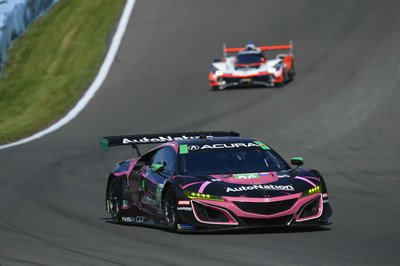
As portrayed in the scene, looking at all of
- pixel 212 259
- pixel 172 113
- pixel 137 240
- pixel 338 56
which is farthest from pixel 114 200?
pixel 338 56

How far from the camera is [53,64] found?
33.7 meters

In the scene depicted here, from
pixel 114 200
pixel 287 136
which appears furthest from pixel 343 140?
pixel 114 200

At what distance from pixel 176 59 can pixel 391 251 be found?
2513 centimetres

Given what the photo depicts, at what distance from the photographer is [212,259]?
7.73m

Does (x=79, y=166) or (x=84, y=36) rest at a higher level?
(x=84, y=36)

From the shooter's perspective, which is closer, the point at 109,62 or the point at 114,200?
the point at 114,200

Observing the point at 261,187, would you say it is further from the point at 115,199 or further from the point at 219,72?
the point at 219,72

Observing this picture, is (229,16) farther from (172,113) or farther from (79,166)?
(79,166)

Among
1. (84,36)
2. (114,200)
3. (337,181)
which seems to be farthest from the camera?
(84,36)

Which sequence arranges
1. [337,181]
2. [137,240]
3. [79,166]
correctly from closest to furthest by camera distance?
1. [137,240]
2. [337,181]
3. [79,166]

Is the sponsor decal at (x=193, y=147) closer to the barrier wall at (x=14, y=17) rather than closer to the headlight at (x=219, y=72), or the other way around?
the headlight at (x=219, y=72)

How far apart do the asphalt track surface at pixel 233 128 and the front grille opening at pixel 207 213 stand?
18cm

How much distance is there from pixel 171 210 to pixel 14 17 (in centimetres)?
2699

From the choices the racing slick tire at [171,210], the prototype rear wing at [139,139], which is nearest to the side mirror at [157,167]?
the racing slick tire at [171,210]
